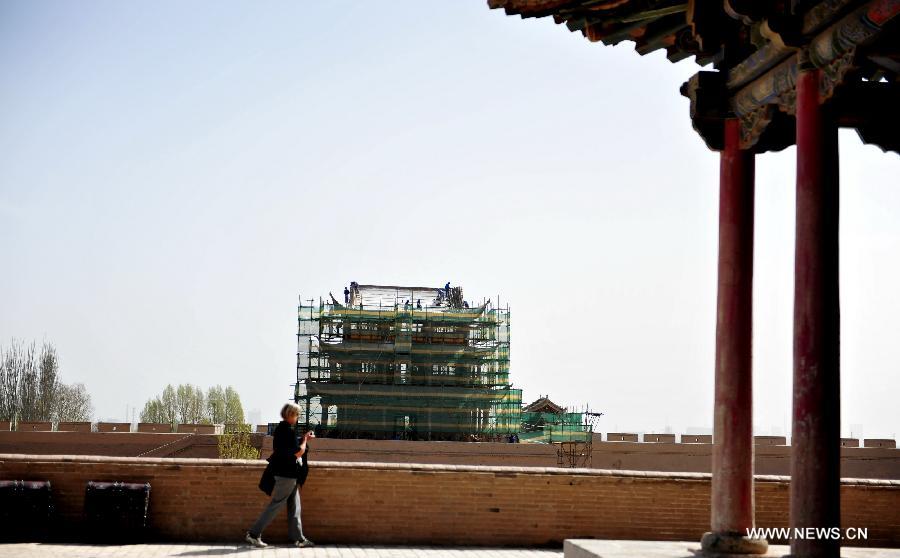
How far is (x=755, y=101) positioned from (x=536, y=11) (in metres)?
1.93

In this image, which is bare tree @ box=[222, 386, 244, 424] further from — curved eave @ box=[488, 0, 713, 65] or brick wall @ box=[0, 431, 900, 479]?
curved eave @ box=[488, 0, 713, 65]

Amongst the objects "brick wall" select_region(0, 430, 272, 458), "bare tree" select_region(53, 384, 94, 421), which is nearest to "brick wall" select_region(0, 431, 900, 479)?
"brick wall" select_region(0, 430, 272, 458)

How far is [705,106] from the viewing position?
30.7 ft

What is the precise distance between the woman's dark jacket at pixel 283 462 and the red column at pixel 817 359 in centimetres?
592

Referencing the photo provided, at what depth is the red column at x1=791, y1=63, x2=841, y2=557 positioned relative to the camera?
24.2 ft

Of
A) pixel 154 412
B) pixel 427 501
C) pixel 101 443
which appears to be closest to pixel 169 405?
pixel 154 412

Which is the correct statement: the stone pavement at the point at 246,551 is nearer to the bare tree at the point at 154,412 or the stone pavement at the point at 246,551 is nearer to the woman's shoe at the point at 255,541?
the woman's shoe at the point at 255,541

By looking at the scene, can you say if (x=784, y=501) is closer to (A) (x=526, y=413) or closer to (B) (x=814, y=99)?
(B) (x=814, y=99)

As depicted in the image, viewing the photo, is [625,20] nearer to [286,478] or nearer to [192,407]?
[286,478]

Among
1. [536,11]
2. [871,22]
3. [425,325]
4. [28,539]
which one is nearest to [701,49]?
[536,11]

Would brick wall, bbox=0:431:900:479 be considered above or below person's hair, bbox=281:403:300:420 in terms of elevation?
below

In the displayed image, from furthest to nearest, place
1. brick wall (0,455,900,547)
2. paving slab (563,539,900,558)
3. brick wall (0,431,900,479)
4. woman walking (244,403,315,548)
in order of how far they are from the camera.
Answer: brick wall (0,431,900,479), brick wall (0,455,900,547), woman walking (244,403,315,548), paving slab (563,539,900,558)

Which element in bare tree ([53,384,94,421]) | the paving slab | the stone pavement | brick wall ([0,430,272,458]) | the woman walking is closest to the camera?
the paving slab

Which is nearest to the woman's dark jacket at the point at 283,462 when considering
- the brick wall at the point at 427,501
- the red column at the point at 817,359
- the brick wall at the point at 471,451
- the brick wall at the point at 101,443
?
the brick wall at the point at 427,501
